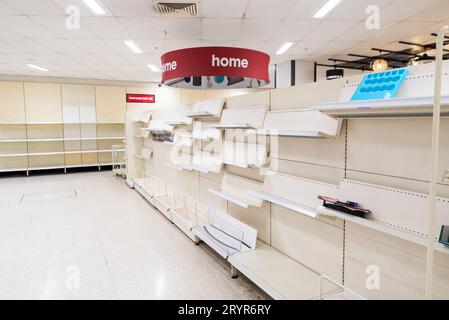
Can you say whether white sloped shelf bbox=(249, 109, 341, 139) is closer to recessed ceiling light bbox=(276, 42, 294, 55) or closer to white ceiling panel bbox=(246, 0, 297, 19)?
white ceiling panel bbox=(246, 0, 297, 19)

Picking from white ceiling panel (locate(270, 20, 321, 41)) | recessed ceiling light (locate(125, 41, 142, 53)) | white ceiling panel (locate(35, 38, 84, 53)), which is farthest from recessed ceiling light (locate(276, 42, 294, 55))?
white ceiling panel (locate(35, 38, 84, 53))

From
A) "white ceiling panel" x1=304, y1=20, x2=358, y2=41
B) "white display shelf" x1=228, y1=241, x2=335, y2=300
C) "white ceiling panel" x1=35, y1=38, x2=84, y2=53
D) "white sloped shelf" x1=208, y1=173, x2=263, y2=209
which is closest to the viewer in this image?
"white display shelf" x1=228, y1=241, x2=335, y2=300

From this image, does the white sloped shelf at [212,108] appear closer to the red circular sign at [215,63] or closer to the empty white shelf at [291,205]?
the red circular sign at [215,63]

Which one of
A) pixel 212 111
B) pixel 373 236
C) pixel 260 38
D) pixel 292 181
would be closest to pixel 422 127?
pixel 373 236

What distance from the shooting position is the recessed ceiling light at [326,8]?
4199 mm

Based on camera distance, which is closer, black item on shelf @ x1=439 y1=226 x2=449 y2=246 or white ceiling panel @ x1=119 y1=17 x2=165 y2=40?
black item on shelf @ x1=439 y1=226 x2=449 y2=246

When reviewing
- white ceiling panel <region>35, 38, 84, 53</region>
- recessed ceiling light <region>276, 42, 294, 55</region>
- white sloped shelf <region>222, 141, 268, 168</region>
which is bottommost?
white sloped shelf <region>222, 141, 268, 168</region>

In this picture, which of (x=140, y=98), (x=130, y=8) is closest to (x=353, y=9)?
(x=130, y=8)

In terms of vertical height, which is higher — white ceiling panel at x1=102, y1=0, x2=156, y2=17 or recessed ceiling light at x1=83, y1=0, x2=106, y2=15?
white ceiling panel at x1=102, y1=0, x2=156, y2=17

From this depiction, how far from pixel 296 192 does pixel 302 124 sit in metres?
0.59

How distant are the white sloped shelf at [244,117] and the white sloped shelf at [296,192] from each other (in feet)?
1.87

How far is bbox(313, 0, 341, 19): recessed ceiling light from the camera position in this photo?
4199 mm

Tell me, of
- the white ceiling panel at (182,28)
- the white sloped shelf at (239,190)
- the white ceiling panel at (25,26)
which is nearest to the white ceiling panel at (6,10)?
the white ceiling panel at (25,26)

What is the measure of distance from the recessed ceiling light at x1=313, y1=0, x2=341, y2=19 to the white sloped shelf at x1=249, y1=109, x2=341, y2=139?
97.4 inches
